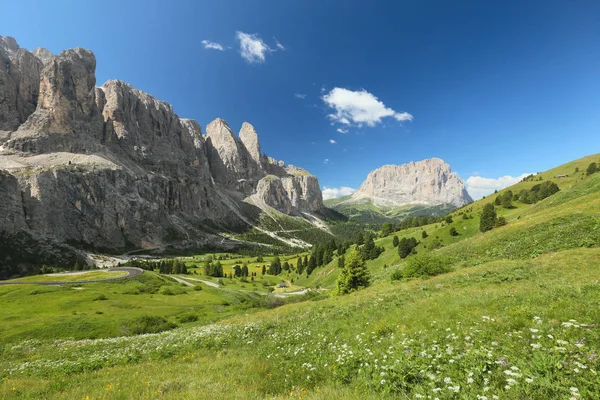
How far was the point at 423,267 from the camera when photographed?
33.9 metres

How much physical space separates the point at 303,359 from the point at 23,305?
77754 mm

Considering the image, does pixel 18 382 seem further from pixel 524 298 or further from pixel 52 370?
pixel 524 298

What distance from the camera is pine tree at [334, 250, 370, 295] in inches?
1729

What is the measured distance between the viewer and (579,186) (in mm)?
52562

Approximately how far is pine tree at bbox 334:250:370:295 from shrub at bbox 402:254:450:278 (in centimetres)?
1016

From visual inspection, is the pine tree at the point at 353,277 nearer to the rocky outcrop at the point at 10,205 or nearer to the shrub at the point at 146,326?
the shrub at the point at 146,326

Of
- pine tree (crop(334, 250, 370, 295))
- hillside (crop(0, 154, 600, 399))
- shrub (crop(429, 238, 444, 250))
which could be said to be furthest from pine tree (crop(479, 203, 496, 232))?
pine tree (crop(334, 250, 370, 295))

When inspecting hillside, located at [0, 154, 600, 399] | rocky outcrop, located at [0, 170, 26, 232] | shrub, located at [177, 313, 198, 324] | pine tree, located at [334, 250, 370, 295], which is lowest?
shrub, located at [177, 313, 198, 324]

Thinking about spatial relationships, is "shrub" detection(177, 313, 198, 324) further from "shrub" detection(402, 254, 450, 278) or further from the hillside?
"shrub" detection(402, 254, 450, 278)

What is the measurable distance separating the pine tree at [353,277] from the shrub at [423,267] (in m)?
10.2

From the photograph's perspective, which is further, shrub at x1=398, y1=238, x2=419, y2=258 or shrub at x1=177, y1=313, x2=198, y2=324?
shrub at x1=398, y1=238, x2=419, y2=258

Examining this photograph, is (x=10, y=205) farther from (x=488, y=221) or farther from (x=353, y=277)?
(x=488, y=221)

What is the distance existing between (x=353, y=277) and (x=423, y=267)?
44.0 ft

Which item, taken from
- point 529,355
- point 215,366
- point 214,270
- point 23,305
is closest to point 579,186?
point 529,355
